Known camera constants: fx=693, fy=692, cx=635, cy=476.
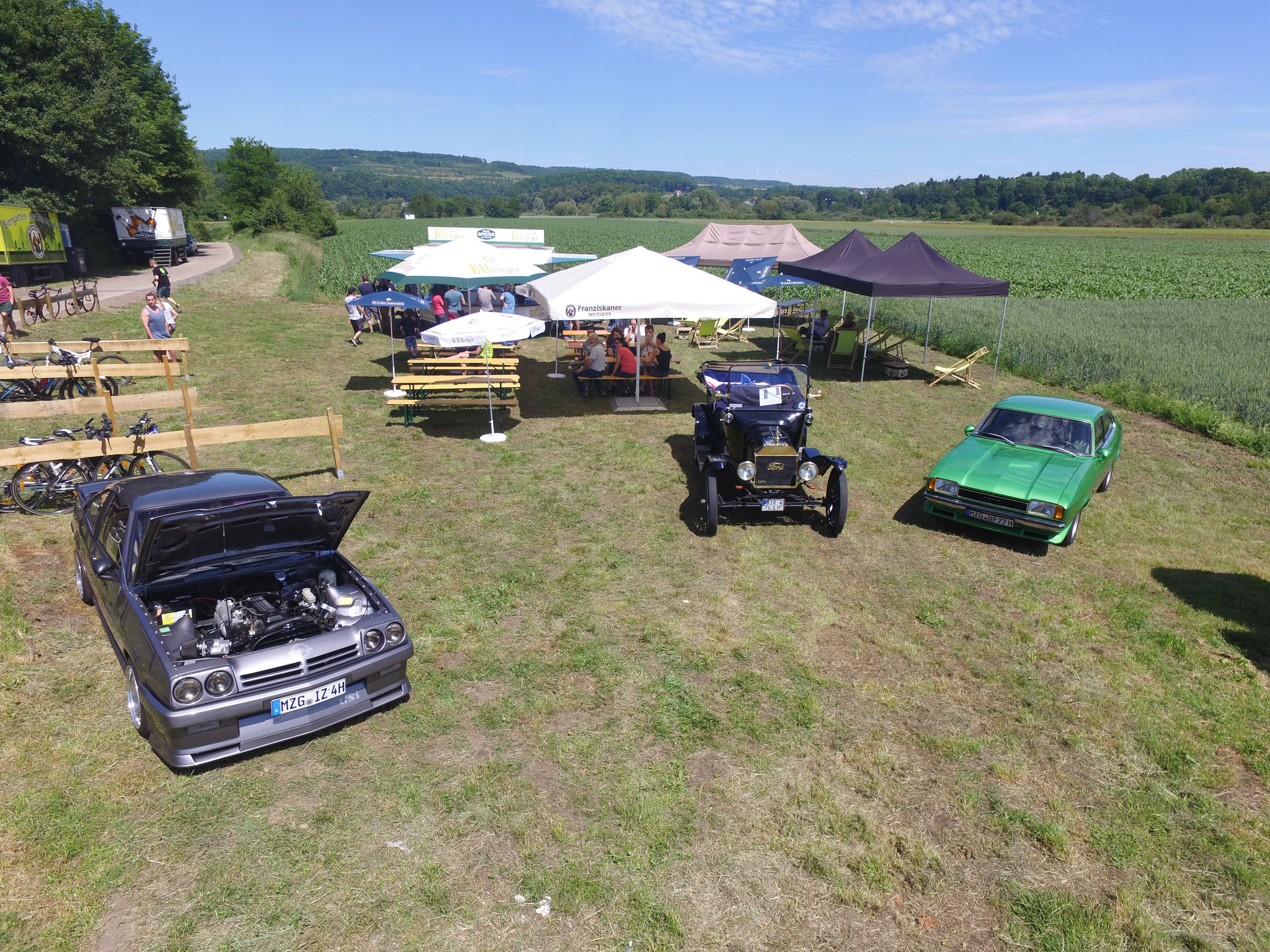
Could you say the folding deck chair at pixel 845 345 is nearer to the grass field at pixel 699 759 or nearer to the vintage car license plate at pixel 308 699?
the grass field at pixel 699 759

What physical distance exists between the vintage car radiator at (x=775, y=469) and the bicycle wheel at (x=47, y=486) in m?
8.10

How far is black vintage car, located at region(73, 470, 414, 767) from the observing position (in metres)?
4.45

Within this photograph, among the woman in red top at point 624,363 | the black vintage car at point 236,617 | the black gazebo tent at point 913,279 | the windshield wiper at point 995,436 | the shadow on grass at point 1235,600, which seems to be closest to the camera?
the black vintage car at point 236,617

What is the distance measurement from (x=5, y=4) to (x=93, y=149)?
5.17 metres

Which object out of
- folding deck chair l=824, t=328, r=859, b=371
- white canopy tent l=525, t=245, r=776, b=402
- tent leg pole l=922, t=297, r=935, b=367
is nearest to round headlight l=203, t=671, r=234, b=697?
white canopy tent l=525, t=245, r=776, b=402

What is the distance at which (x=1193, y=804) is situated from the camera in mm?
4812

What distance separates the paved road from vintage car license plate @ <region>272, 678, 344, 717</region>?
23187 millimetres

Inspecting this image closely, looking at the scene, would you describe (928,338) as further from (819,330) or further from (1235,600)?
(1235,600)

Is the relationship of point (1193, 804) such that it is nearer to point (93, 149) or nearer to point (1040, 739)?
point (1040, 739)

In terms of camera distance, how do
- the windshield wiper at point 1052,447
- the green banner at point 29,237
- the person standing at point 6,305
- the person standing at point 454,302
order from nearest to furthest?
the windshield wiper at point 1052,447 → the person standing at point 6,305 → the person standing at point 454,302 → the green banner at point 29,237

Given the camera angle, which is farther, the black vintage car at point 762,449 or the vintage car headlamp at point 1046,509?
the black vintage car at point 762,449

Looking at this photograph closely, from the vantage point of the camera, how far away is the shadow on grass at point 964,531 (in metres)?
8.73

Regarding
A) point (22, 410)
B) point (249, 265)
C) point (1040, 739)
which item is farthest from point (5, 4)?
point (1040, 739)

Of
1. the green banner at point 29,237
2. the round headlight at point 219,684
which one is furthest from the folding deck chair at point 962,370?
the green banner at point 29,237
